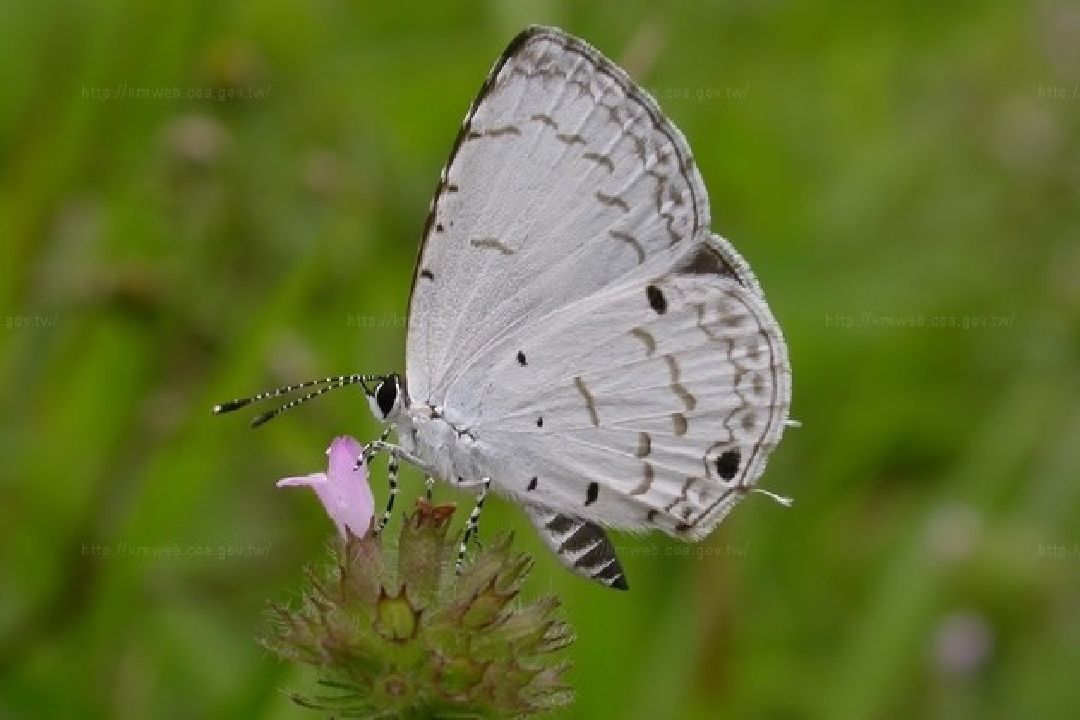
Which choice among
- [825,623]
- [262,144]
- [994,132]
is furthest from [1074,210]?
[262,144]

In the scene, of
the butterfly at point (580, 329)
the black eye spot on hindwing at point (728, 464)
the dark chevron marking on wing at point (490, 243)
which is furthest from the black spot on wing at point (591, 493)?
the dark chevron marking on wing at point (490, 243)

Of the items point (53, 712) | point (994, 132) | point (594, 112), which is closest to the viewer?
point (594, 112)

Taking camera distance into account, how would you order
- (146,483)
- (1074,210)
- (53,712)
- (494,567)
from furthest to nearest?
(1074,210) < (146,483) < (53,712) < (494,567)

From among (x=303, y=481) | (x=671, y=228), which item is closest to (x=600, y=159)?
(x=671, y=228)

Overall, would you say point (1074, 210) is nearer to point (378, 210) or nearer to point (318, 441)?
point (378, 210)

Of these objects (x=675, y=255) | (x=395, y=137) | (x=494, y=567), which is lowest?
(x=494, y=567)

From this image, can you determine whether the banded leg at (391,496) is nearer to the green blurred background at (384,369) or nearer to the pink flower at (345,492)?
the pink flower at (345,492)

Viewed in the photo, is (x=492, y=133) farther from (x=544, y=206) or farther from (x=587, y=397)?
(x=587, y=397)

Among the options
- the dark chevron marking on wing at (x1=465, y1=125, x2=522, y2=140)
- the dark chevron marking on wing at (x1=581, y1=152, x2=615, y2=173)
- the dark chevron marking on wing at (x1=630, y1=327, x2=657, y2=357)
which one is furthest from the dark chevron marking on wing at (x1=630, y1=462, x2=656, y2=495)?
the dark chevron marking on wing at (x1=465, y1=125, x2=522, y2=140)
